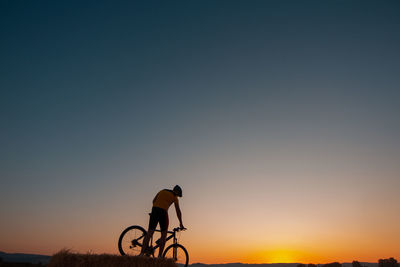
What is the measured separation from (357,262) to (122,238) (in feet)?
309

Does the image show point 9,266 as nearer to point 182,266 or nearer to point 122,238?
point 122,238

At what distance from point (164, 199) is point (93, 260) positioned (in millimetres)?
3295

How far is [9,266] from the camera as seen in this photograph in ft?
35.9

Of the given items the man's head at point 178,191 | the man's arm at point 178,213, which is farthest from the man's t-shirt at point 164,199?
the man's arm at point 178,213

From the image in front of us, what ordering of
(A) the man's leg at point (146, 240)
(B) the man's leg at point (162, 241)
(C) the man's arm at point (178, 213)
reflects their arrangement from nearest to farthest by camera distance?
(A) the man's leg at point (146, 240), (B) the man's leg at point (162, 241), (C) the man's arm at point (178, 213)

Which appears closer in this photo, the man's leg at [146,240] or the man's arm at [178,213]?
the man's leg at [146,240]

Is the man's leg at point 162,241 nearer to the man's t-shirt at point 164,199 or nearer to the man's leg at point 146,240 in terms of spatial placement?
the man's leg at point 146,240

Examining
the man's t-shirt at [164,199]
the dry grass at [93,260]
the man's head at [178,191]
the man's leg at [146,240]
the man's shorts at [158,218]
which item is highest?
the man's head at [178,191]

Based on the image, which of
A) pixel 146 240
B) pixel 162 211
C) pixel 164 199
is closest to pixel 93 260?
pixel 146 240

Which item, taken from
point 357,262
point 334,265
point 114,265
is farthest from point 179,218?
point 357,262

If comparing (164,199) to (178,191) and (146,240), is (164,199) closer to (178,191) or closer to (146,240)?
(178,191)

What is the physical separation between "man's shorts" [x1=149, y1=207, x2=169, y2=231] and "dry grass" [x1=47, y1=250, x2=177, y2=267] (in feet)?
5.46

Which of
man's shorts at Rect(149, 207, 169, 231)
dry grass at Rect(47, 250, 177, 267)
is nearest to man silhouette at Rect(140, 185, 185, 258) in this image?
man's shorts at Rect(149, 207, 169, 231)

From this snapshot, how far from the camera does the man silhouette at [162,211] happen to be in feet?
33.7
